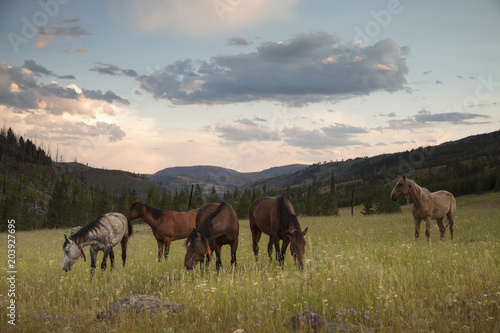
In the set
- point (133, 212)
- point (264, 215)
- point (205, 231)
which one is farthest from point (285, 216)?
point (133, 212)

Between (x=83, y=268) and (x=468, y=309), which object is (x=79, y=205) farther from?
(x=468, y=309)

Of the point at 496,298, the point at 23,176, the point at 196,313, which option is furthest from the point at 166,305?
the point at 23,176

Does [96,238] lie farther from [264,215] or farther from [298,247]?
[298,247]

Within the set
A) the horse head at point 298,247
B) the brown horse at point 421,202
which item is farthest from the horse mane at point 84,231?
the brown horse at point 421,202

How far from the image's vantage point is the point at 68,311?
6.65 metres

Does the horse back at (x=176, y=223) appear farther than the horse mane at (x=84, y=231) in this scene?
Yes

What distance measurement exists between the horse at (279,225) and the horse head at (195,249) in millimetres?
2429

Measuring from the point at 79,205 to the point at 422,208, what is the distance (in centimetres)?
8340

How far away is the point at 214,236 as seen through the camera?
10289 mm

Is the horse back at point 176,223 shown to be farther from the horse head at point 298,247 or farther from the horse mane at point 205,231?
the horse head at point 298,247

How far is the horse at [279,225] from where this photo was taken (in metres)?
8.91

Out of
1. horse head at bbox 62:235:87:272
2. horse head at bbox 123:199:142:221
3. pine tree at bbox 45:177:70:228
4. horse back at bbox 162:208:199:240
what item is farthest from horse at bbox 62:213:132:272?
pine tree at bbox 45:177:70:228

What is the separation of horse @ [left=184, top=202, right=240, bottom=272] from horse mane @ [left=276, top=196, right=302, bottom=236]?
1.59 metres

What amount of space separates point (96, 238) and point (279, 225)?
6.36 m
